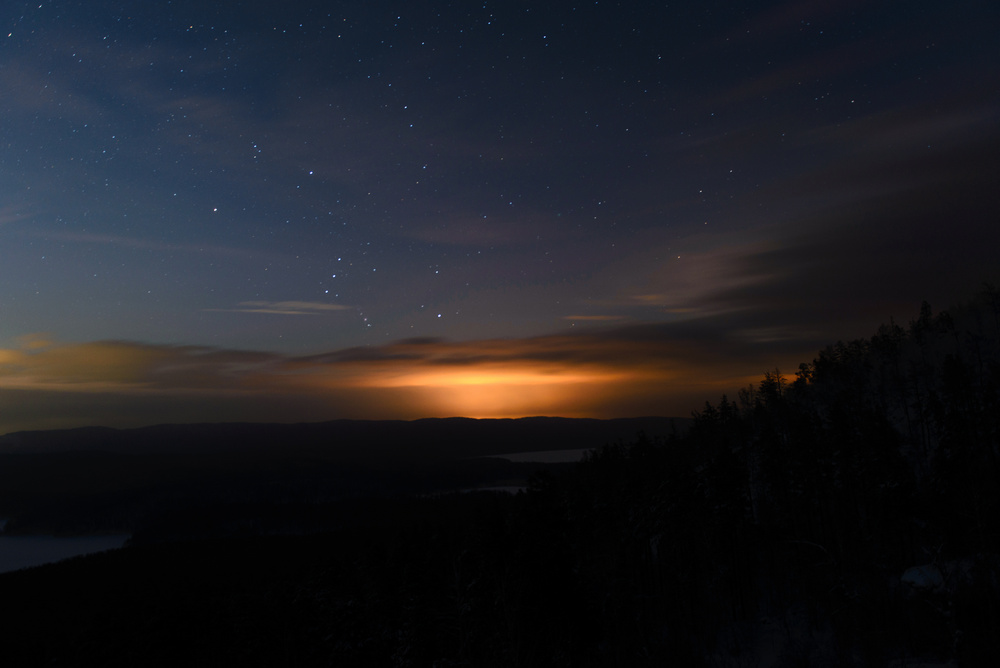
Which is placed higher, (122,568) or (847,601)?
(847,601)

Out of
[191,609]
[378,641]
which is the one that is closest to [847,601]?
[378,641]

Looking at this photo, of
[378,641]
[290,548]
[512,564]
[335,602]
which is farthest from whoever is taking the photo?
[290,548]

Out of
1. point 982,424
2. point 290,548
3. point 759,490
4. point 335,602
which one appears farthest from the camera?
point 290,548

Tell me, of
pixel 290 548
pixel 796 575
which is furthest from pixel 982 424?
pixel 290 548

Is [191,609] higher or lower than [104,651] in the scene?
higher

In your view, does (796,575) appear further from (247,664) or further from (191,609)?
(191,609)

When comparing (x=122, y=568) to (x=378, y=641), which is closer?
(x=378, y=641)

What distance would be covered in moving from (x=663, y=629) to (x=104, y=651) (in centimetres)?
4331

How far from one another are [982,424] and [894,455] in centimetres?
1813

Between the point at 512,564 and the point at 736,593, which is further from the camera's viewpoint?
the point at 736,593

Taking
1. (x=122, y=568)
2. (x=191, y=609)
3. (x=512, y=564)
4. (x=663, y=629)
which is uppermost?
(x=512, y=564)

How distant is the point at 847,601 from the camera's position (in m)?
37.8

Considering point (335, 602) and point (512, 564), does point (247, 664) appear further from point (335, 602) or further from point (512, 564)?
point (512, 564)

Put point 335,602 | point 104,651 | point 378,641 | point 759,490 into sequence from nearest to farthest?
1. point 378,641
2. point 335,602
3. point 104,651
4. point 759,490
